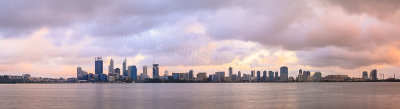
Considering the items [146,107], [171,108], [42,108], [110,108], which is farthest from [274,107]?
[42,108]

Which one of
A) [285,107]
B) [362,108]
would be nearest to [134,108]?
[285,107]

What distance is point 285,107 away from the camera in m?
80.6

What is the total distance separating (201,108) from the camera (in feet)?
256

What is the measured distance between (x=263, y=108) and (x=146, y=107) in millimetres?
24566

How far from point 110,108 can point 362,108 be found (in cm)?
5093

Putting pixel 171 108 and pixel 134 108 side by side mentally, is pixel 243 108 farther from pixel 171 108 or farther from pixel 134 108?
pixel 134 108

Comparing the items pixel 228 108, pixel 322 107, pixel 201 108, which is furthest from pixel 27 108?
pixel 322 107

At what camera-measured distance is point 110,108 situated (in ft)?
258

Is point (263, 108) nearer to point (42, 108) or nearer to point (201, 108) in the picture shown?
point (201, 108)

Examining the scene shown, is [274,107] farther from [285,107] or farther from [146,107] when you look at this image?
[146,107]

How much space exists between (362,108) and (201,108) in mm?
32532

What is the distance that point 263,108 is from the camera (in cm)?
7806

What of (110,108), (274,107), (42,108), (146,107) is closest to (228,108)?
(274,107)

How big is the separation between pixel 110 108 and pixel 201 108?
18.4m
